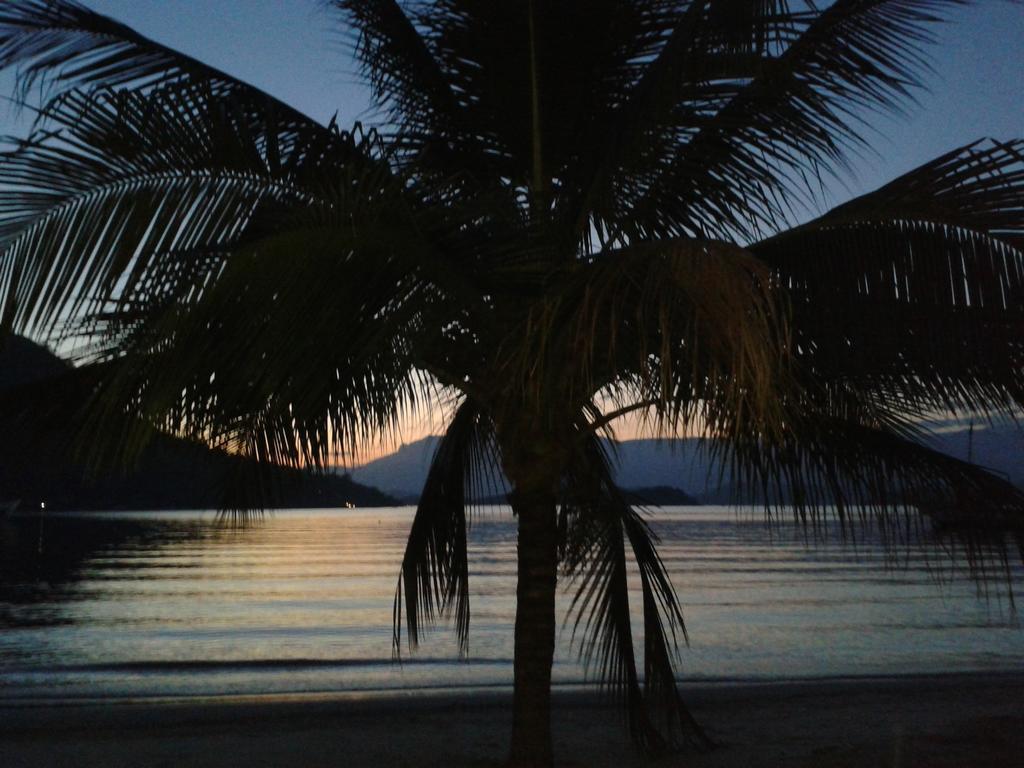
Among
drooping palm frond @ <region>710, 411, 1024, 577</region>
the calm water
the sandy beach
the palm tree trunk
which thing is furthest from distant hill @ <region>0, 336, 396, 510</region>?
the calm water

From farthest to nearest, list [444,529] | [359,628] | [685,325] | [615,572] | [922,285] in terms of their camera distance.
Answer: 1. [359,628]
2. [444,529]
3. [615,572]
4. [922,285]
5. [685,325]

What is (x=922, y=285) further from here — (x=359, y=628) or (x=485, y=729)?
(x=359, y=628)

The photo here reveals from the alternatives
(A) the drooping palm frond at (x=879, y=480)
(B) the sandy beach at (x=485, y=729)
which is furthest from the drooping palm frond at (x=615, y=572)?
(B) the sandy beach at (x=485, y=729)

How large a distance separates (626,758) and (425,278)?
4793mm

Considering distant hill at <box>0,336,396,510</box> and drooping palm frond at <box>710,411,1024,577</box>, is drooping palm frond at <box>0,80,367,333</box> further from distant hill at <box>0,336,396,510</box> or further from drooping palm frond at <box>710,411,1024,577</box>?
drooping palm frond at <box>710,411,1024,577</box>

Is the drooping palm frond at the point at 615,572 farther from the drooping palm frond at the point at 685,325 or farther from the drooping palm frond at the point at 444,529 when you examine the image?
the drooping palm frond at the point at 685,325

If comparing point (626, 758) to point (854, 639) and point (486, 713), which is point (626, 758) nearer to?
point (486, 713)

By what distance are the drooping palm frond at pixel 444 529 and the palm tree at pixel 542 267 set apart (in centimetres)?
4

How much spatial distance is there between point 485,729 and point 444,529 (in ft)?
12.2

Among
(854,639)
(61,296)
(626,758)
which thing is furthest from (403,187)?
(854,639)

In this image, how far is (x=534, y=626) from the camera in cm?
559

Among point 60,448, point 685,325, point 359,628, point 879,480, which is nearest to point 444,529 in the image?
point 60,448

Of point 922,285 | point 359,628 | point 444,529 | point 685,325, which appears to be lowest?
point 359,628

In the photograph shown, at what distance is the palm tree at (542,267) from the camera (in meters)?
4.04
